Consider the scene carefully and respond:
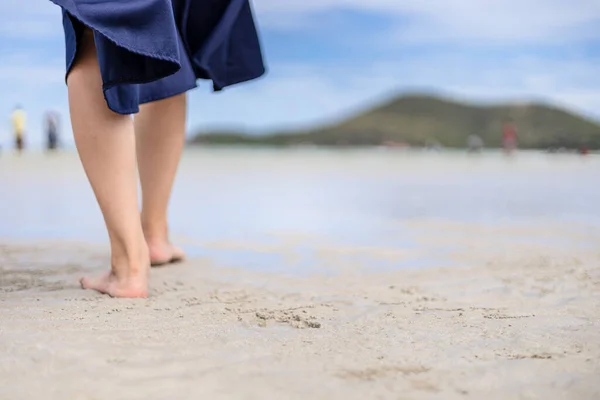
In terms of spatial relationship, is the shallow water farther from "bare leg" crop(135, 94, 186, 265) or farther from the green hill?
the green hill

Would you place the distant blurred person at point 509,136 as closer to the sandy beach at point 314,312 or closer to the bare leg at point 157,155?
the sandy beach at point 314,312

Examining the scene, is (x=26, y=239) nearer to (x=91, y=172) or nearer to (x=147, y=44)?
(x=91, y=172)

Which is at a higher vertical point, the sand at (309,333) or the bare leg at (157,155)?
the bare leg at (157,155)

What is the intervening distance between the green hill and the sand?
20.2 m

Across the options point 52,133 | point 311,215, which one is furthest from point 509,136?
point 311,215

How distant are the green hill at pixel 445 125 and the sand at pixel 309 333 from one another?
66.2ft

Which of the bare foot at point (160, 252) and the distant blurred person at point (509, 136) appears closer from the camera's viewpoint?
the bare foot at point (160, 252)

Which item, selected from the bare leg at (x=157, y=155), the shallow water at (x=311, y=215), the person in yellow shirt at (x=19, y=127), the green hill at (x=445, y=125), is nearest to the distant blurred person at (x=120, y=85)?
the bare leg at (x=157, y=155)

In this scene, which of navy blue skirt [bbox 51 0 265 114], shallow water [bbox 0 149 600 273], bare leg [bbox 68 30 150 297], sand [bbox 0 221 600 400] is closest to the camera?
sand [bbox 0 221 600 400]

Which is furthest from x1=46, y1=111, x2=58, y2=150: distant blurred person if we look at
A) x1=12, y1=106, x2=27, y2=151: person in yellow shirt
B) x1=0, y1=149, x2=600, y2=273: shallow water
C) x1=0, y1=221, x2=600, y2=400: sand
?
x1=0, y1=221, x2=600, y2=400: sand

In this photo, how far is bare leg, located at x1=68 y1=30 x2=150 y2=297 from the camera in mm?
1515

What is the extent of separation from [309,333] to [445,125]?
35.7 metres

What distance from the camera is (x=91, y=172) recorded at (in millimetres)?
1544

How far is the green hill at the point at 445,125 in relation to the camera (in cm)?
2662
